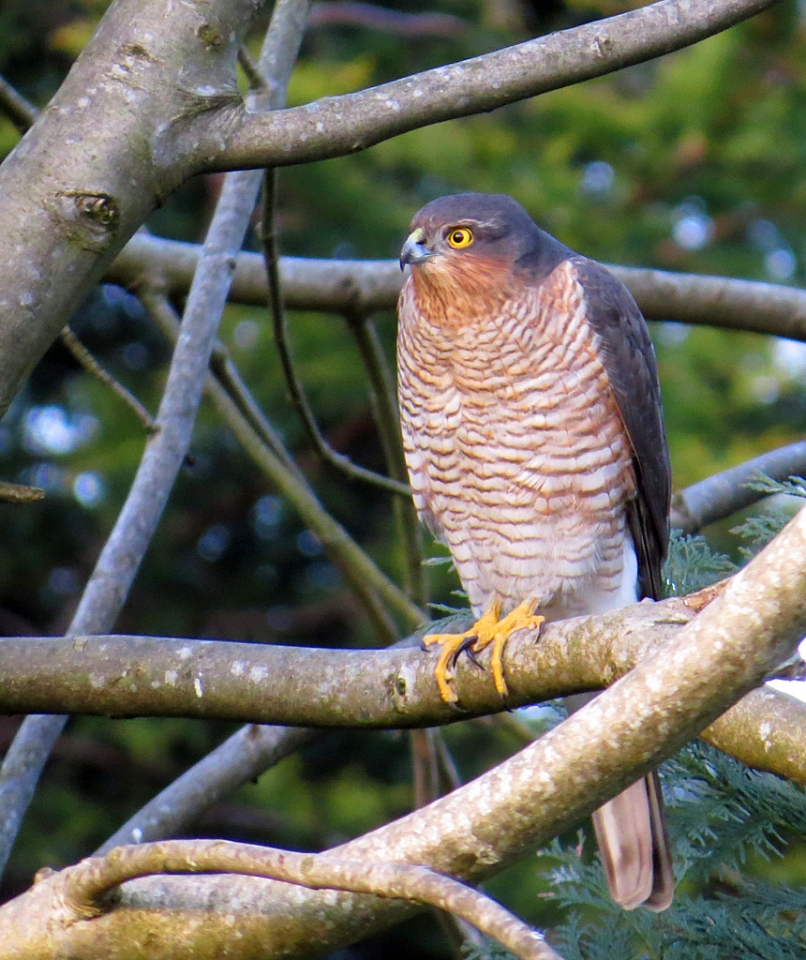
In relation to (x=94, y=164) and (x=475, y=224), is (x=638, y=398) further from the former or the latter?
(x=94, y=164)

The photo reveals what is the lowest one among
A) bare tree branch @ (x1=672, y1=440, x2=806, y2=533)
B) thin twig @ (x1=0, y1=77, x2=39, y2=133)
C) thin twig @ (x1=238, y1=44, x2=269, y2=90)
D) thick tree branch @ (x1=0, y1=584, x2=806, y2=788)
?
thick tree branch @ (x1=0, y1=584, x2=806, y2=788)

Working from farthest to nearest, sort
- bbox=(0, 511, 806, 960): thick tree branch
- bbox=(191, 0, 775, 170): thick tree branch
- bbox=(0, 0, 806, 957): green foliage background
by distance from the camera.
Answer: bbox=(0, 0, 806, 957): green foliage background < bbox=(191, 0, 775, 170): thick tree branch < bbox=(0, 511, 806, 960): thick tree branch

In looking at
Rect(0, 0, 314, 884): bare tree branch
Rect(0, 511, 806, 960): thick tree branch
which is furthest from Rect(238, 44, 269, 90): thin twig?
Rect(0, 511, 806, 960): thick tree branch

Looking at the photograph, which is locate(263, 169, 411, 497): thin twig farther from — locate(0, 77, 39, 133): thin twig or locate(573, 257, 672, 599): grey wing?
locate(573, 257, 672, 599): grey wing

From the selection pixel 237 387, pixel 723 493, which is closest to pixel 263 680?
pixel 237 387

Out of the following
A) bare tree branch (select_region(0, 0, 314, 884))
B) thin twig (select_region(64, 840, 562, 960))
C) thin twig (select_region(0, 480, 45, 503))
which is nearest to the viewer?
thin twig (select_region(64, 840, 562, 960))

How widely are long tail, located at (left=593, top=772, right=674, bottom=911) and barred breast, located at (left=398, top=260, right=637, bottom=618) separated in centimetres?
63

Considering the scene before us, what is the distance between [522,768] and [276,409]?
518cm

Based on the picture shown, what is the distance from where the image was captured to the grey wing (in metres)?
3.38

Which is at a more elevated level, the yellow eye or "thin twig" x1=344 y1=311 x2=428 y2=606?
the yellow eye

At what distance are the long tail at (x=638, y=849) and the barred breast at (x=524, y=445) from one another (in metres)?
0.63

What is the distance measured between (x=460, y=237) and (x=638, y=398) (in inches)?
25.9

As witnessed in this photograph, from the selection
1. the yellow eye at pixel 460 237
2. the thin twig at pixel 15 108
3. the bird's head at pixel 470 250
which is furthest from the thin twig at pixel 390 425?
the thin twig at pixel 15 108

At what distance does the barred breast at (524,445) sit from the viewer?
336cm
